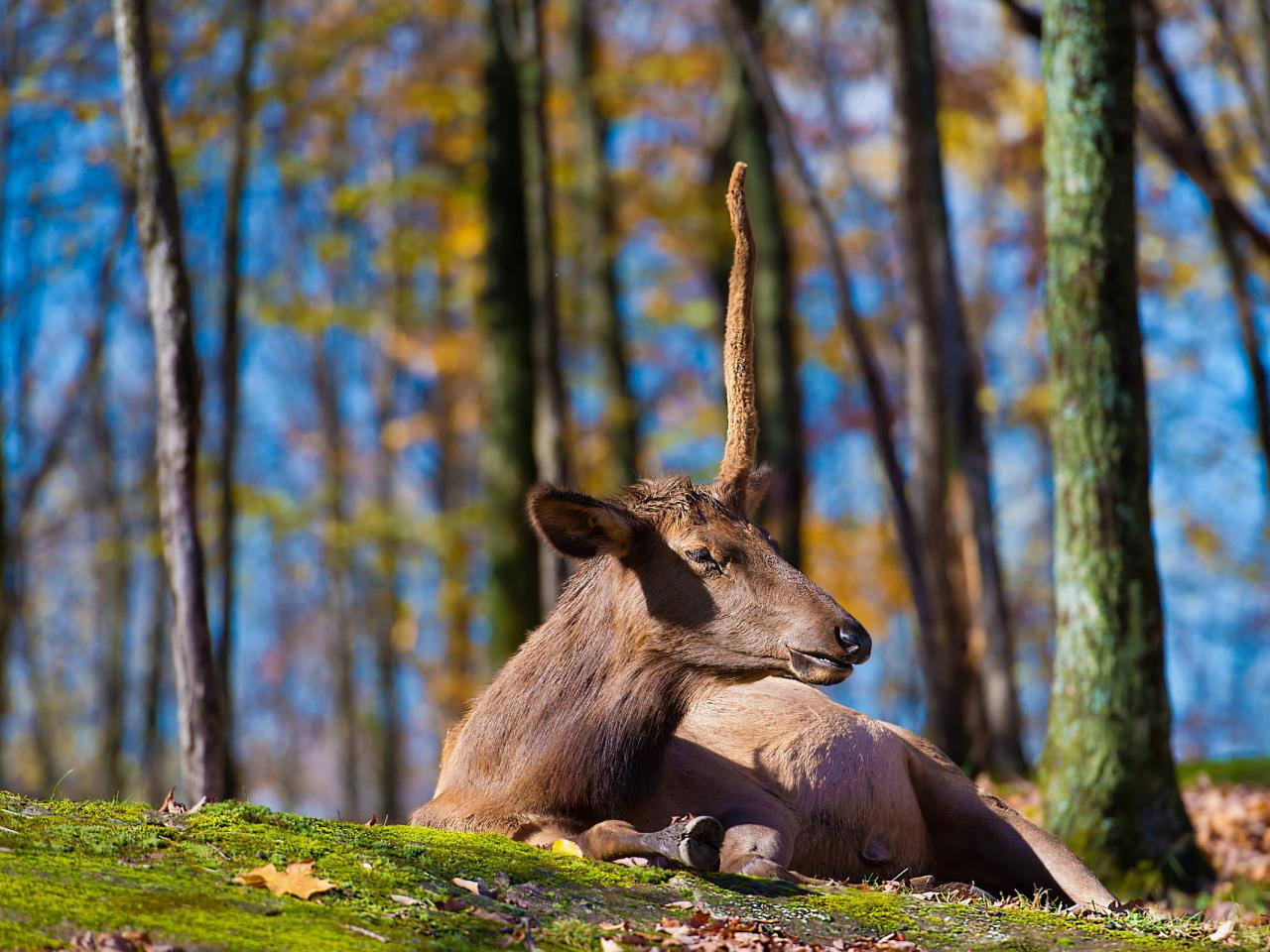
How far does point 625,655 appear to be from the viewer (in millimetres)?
6793

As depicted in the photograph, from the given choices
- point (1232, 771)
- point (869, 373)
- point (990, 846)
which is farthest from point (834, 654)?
point (1232, 771)

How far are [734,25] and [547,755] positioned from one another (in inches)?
434

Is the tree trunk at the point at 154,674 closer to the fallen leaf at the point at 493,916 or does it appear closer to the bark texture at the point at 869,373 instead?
the bark texture at the point at 869,373

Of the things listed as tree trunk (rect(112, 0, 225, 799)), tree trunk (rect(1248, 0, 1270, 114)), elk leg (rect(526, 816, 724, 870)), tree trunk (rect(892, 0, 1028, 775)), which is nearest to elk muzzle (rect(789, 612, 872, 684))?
elk leg (rect(526, 816, 724, 870))

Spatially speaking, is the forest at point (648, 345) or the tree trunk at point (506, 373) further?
the tree trunk at point (506, 373)

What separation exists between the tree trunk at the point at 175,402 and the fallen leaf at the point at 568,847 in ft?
10.8

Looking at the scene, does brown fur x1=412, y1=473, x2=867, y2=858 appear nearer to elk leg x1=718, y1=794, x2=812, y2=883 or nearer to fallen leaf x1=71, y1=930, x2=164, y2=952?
elk leg x1=718, y1=794, x2=812, y2=883

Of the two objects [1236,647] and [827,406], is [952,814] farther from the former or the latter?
[1236,647]

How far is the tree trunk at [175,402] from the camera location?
8.66 m

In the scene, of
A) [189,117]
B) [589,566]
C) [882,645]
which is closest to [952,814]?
[589,566]

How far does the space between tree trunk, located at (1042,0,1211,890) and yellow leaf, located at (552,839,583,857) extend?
394 cm

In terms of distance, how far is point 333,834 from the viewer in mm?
5355

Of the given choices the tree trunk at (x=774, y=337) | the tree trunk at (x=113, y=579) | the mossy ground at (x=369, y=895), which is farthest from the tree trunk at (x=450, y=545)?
the mossy ground at (x=369, y=895)

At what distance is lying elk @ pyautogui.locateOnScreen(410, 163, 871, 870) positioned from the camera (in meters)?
6.46
